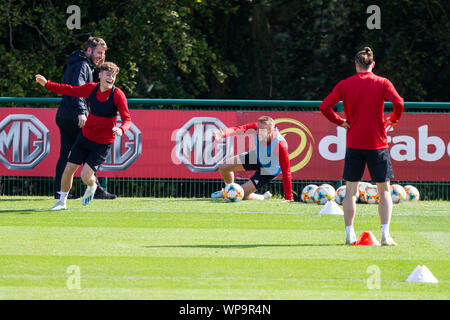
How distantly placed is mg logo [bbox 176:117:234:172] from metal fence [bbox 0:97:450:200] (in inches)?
12.5

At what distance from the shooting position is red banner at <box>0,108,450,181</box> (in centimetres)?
1437

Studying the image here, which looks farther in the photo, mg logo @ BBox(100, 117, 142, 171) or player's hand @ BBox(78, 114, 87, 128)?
mg logo @ BBox(100, 117, 142, 171)

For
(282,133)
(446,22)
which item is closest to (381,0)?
(446,22)

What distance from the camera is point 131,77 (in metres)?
18.7

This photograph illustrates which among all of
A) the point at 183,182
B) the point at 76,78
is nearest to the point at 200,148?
the point at 183,182

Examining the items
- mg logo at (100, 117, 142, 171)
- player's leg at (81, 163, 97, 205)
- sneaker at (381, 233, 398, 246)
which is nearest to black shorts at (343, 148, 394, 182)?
sneaker at (381, 233, 398, 246)

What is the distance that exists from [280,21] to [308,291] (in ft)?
56.1

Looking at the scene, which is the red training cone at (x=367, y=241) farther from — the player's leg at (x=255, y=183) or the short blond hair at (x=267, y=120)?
the player's leg at (x=255, y=183)

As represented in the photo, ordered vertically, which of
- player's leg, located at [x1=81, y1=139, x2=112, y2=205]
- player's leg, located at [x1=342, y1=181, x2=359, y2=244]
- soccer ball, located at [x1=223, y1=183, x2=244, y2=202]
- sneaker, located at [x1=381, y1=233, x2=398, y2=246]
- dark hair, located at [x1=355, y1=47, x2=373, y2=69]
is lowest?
sneaker, located at [x1=381, y1=233, x2=398, y2=246]

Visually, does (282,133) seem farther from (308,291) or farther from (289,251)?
(308,291)

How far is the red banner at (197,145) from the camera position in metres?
14.4

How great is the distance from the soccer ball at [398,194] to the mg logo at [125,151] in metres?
4.22

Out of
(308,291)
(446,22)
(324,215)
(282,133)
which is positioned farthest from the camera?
(446,22)

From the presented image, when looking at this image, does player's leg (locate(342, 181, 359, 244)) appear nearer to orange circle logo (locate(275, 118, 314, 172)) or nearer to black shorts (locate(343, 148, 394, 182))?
black shorts (locate(343, 148, 394, 182))
